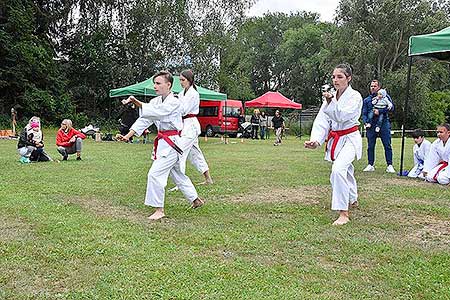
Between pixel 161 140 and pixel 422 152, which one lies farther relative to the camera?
pixel 422 152

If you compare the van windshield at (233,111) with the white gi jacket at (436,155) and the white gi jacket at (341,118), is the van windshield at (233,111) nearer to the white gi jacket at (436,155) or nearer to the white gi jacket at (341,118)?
the white gi jacket at (436,155)

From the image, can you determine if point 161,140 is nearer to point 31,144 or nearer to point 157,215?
point 157,215

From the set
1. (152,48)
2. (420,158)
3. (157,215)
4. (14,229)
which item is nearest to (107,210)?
(157,215)

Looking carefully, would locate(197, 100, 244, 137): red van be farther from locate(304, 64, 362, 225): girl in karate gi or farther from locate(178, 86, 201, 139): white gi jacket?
locate(304, 64, 362, 225): girl in karate gi

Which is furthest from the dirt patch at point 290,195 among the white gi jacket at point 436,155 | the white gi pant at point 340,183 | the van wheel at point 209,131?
the van wheel at point 209,131

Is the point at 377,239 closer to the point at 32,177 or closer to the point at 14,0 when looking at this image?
the point at 32,177

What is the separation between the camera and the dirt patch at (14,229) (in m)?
4.83

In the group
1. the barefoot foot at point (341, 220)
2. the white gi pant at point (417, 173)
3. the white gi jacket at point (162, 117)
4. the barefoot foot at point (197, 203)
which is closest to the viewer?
the barefoot foot at point (341, 220)

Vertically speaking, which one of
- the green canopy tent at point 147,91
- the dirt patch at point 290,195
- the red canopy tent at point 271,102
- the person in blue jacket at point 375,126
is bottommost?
the dirt patch at point 290,195

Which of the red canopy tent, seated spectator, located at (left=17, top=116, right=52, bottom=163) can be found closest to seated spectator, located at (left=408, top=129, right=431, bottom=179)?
seated spectator, located at (left=17, top=116, right=52, bottom=163)

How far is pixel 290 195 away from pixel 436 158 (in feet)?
11.1

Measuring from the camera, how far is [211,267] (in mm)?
3992

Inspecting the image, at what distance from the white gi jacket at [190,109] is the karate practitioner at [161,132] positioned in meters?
1.63

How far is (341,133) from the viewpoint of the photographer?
19.6 ft
